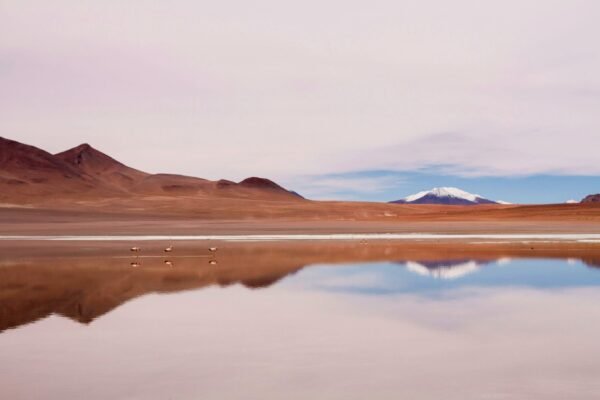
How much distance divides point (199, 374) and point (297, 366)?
4.18 feet

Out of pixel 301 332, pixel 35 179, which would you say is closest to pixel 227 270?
pixel 301 332

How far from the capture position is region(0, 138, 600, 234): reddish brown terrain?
58125 mm

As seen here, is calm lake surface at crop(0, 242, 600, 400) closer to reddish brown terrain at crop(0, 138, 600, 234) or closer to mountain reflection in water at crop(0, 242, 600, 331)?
mountain reflection in water at crop(0, 242, 600, 331)

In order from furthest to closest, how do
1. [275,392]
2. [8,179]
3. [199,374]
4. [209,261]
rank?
[8,179] → [209,261] → [199,374] → [275,392]

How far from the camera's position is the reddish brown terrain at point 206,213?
191ft

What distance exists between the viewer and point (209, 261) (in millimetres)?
24312

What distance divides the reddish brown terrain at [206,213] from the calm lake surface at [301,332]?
3189cm

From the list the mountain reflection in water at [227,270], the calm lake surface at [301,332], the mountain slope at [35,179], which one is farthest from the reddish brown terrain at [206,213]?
the calm lake surface at [301,332]

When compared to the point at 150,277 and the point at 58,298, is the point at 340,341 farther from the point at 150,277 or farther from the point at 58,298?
the point at 150,277

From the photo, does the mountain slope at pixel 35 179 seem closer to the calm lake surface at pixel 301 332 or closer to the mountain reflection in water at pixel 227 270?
the mountain reflection in water at pixel 227 270

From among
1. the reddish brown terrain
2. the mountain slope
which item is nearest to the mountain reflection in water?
the reddish brown terrain

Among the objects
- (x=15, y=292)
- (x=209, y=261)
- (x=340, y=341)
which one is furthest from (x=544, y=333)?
(x=209, y=261)

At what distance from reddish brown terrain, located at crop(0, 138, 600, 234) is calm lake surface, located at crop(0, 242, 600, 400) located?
105ft

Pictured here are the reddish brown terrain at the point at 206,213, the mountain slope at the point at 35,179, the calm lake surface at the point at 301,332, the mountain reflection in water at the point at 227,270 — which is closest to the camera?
the calm lake surface at the point at 301,332
